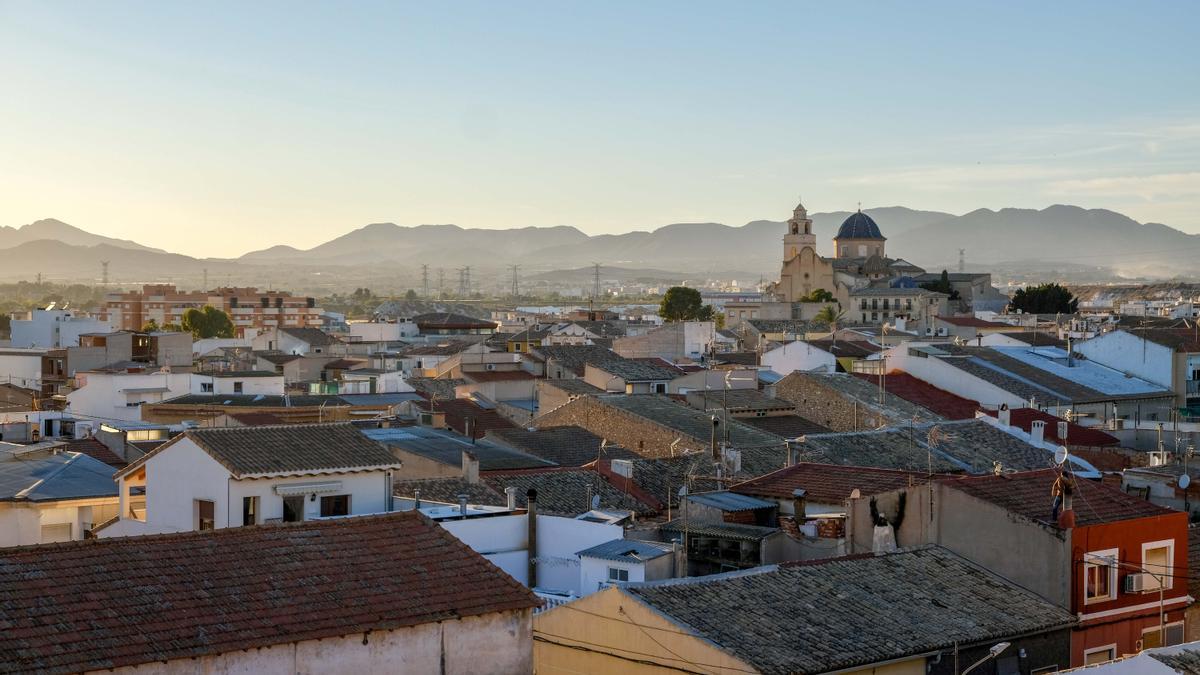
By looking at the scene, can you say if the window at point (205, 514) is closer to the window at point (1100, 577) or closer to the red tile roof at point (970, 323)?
the window at point (1100, 577)

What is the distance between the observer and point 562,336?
7181 cm

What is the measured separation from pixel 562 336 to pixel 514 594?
58456mm

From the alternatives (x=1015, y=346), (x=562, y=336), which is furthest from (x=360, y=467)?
(x=562, y=336)

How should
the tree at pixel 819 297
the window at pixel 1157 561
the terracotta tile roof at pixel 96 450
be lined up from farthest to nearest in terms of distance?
the tree at pixel 819 297 < the terracotta tile roof at pixel 96 450 < the window at pixel 1157 561

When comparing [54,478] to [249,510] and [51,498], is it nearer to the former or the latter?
[51,498]

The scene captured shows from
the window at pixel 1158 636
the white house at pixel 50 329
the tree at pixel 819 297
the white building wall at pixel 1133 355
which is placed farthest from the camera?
the tree at pixel 819 297

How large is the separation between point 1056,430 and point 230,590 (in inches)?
994

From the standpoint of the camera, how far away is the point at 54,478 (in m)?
22.9

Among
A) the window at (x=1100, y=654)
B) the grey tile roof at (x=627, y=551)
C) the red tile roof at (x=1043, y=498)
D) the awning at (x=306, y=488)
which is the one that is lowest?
the window at (x=1100, y=654)

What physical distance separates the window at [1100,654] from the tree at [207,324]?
78.6 metres

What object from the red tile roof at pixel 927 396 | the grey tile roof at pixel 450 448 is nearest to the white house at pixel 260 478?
the grey tile roof at pixel 450 448

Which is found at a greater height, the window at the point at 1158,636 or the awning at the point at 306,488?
the awning at the point at 306,488

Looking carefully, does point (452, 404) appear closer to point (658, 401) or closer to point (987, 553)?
point (658, 401)

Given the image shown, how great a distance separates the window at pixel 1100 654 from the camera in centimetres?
1639
